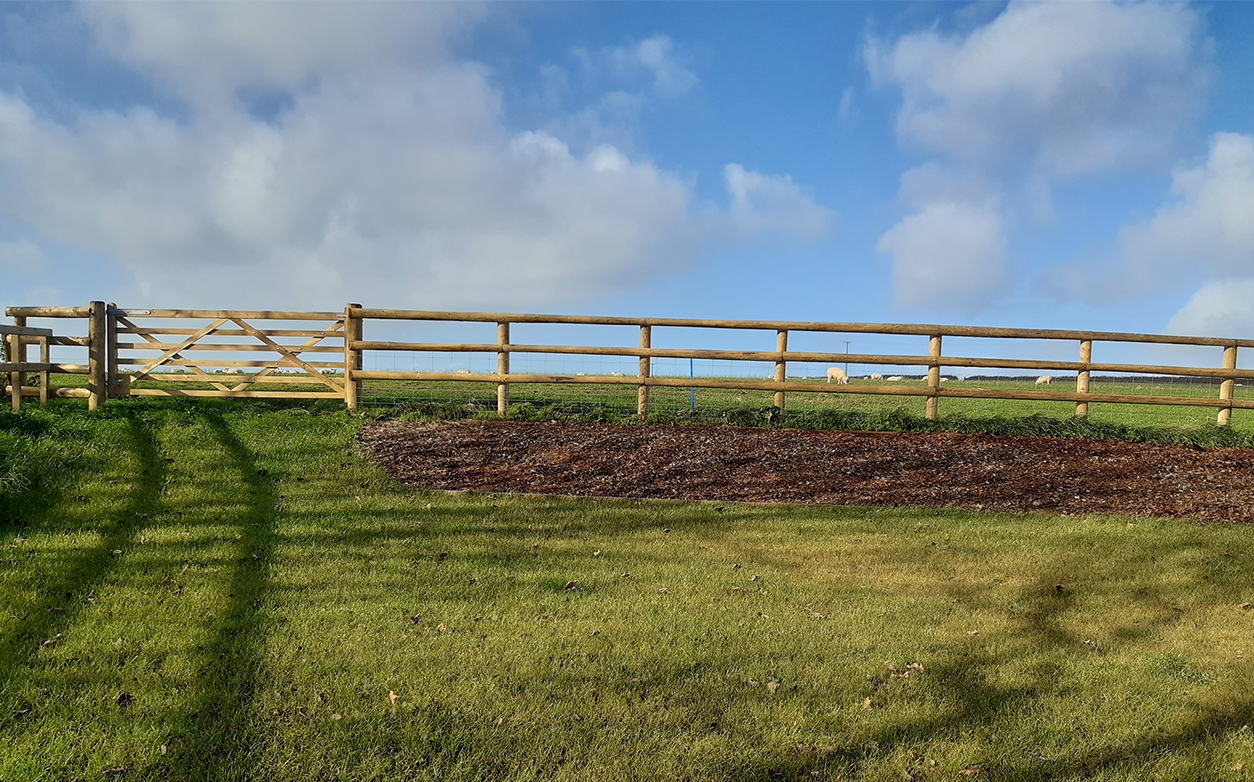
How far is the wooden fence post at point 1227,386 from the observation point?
42.7ft

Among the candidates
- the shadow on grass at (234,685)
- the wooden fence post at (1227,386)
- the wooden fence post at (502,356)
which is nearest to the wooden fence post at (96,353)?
the wooden fence post at (502,356)

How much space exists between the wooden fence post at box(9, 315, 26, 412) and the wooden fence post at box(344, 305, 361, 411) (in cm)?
463

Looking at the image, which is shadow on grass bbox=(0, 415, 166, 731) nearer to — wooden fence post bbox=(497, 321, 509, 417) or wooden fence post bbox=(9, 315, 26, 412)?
wooden fence post bbox=(497, 321, 509, 417)

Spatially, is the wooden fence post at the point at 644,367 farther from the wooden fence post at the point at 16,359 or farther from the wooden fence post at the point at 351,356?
the wooden fence post at the point at 16,359

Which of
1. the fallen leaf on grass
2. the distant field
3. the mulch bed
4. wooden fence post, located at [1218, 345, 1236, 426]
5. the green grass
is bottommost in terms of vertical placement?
the fallen leaf on grass

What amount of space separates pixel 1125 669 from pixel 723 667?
2.44 m

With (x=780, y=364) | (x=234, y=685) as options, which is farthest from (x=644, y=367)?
(x=234, y=685)

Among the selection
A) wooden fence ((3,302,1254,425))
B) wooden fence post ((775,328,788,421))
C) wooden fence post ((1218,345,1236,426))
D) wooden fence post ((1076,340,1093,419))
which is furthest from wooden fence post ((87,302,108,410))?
wooden fence post ((1218,345,1236,426))

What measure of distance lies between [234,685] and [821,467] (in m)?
7.37

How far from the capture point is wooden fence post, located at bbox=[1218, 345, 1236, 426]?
42.7ft

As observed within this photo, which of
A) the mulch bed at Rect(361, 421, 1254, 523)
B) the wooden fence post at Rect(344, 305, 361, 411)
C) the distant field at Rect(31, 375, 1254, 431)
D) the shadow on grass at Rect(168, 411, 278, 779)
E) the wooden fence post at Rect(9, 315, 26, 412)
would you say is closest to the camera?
the shadow on grass at Rect(168, 411, 278, 779)

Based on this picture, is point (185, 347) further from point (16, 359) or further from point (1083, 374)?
point (1083, 374)

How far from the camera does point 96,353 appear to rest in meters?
13.5

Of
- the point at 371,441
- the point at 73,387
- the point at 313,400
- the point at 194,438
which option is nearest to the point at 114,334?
the point at 73,387
